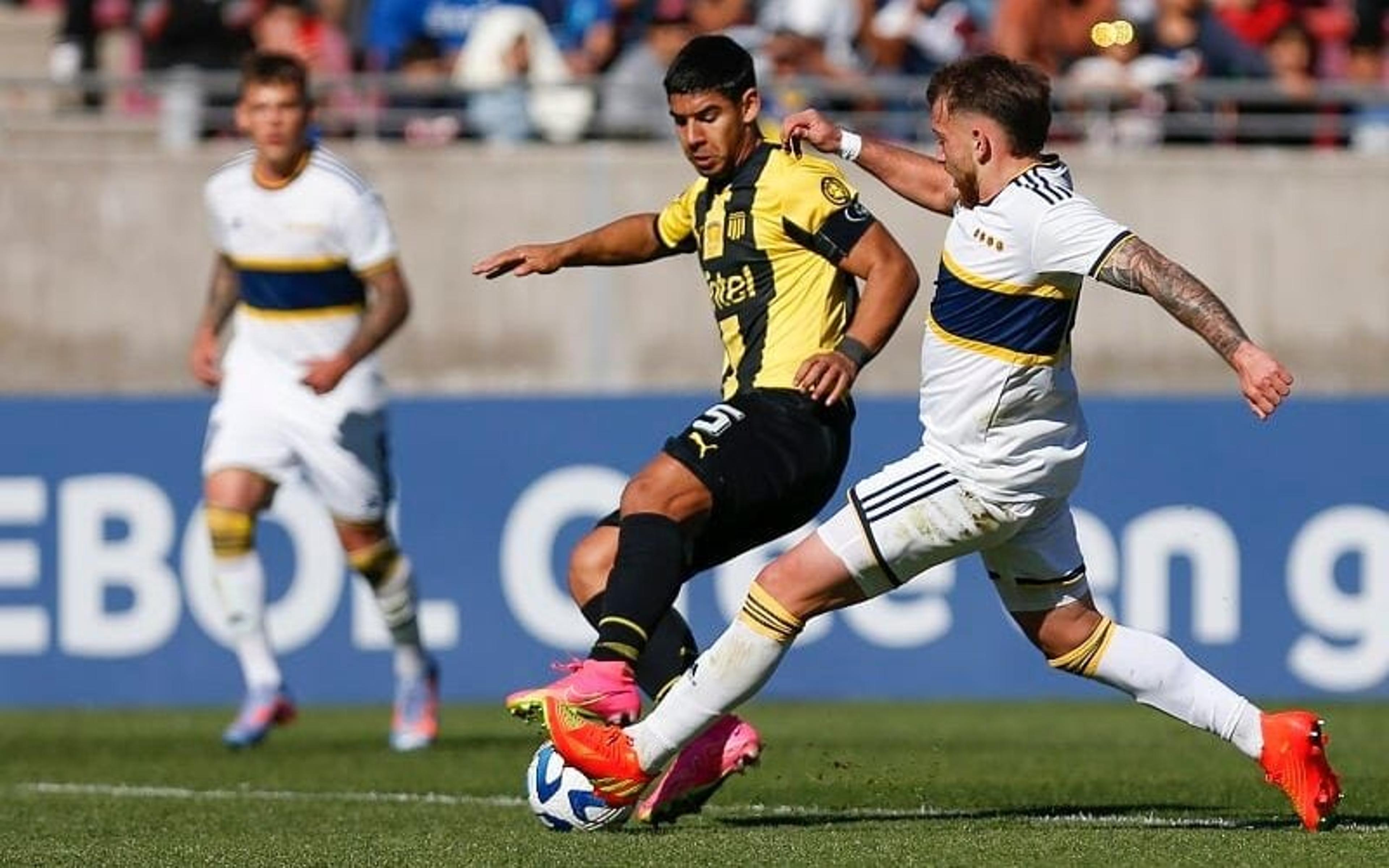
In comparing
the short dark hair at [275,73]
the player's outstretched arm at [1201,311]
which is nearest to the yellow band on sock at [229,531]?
the short dark hair at [275,73]

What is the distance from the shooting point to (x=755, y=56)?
16953 millimetres

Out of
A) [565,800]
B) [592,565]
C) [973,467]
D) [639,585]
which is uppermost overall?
[973,467]

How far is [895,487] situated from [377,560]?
458 cm

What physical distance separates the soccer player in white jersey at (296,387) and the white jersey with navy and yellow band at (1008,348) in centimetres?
431

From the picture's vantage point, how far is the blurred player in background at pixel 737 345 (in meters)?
8.03

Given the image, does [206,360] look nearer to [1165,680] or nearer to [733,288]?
[733,288]

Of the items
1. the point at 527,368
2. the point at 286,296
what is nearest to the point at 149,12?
the point at 527,368

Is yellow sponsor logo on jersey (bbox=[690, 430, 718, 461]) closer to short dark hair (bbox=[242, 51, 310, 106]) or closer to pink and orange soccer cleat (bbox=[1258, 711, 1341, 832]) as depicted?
pink and orange soccer cleat (bbox=[1258, 711, 1341, 832])

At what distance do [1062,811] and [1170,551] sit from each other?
5.94 metres

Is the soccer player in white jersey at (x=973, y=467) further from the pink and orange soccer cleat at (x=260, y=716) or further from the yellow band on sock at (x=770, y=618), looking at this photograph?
the pink and orange soccer cleat at (x=260, y=716)

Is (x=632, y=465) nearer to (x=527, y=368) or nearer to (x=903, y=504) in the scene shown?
(x=527, y=368)

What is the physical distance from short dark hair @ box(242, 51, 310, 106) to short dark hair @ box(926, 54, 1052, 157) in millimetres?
4552

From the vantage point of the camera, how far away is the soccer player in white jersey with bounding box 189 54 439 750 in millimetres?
11586

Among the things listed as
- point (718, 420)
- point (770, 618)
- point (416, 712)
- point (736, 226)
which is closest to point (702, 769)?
point (770, 618)
